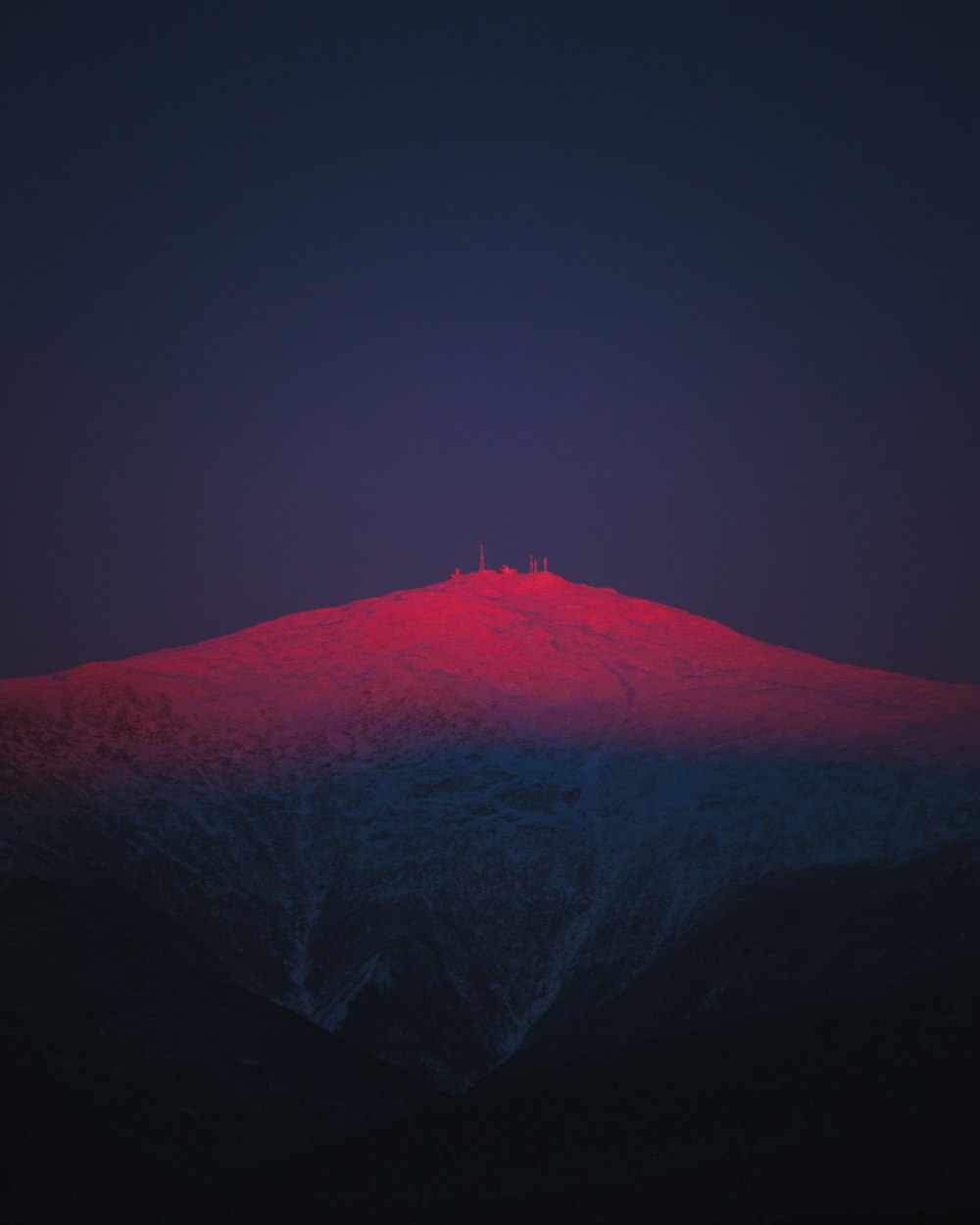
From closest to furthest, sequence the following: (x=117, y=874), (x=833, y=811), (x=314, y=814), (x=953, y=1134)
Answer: (x=953, y=1134) → (x=117, y=874) → (x=833, y=811) → (x=314, y=814)

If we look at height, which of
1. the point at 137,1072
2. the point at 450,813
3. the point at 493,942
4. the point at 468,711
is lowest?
the point at 137,1072

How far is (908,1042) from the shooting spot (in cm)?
8938

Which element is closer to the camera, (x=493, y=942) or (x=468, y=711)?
(x=493, y=942)

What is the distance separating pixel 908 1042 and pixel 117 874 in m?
74.8

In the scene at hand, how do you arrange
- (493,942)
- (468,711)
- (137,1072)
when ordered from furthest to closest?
(468,711) → (493,942) → (137,1072)

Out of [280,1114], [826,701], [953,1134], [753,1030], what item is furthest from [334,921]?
[826,701]

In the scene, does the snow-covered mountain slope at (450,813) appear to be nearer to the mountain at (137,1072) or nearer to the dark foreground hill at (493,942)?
the dark foreground hill at (493,942)

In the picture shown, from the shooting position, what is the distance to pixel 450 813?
510ft

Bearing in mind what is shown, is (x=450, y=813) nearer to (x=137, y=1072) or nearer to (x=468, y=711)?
(x=468, y=711)

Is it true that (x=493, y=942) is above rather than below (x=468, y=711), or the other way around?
below

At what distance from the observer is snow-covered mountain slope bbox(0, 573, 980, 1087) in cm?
12444

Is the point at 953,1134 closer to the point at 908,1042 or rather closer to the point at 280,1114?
the point at 908,1042

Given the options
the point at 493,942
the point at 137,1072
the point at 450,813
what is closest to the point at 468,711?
the point at 450,813

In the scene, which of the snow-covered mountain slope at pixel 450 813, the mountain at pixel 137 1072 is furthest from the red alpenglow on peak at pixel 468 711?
the mountain at pixel 137 1072
